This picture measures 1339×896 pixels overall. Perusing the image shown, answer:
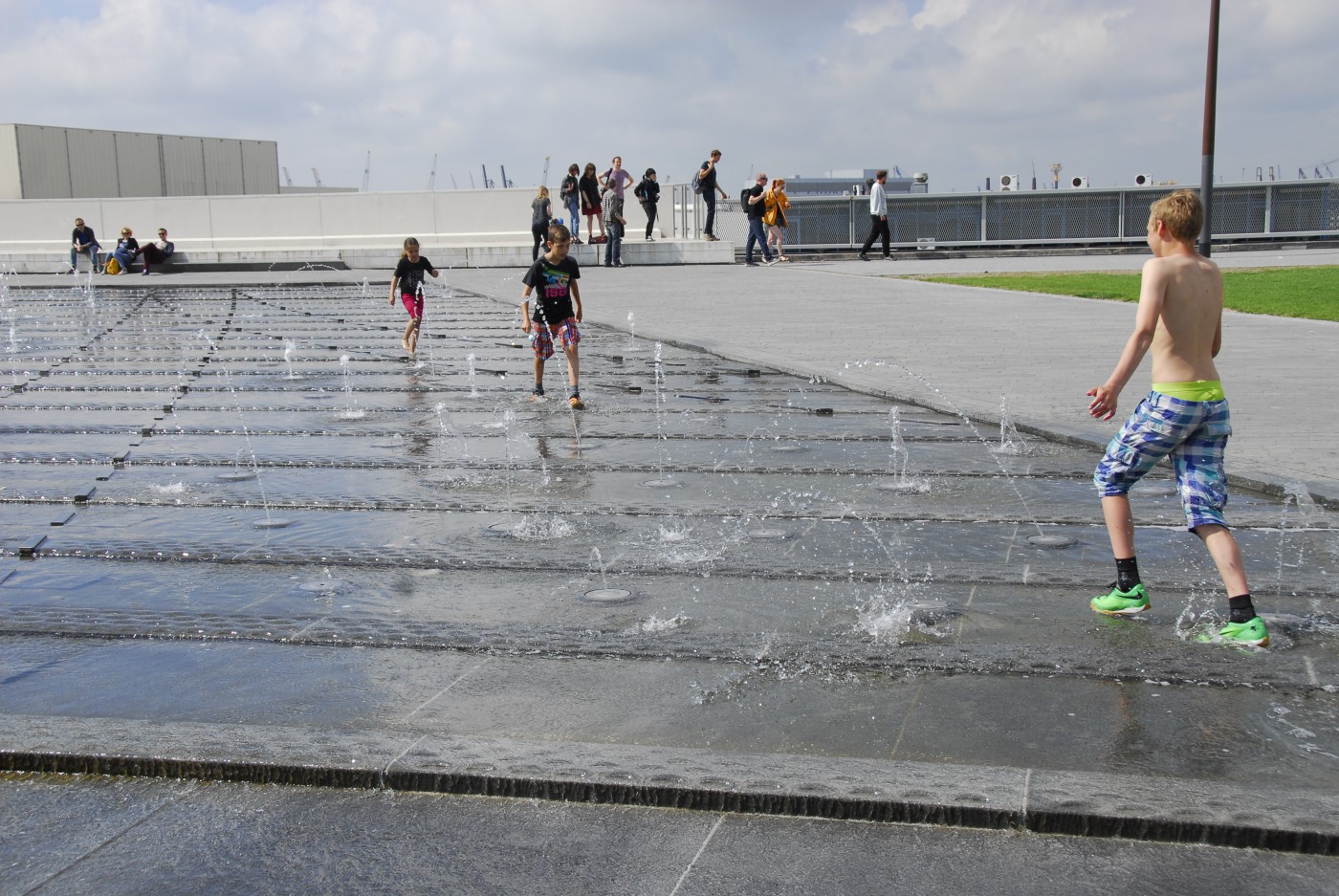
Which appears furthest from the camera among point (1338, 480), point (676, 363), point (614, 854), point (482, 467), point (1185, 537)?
point (676, 363)

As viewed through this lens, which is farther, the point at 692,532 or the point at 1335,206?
the point at 1335,206

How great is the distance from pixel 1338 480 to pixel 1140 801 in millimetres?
4214

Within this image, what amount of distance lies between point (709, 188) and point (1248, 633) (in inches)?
988

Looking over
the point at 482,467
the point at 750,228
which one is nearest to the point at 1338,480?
the point at 482,467

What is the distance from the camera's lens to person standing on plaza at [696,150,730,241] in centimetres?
2784

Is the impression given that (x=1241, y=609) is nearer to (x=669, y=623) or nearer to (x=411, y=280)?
(x=669, y=623)

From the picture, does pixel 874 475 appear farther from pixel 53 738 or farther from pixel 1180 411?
pixel 53 738

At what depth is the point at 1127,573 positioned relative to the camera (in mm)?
4820

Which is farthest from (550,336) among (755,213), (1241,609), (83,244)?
(83,244)

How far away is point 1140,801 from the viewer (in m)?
3.21

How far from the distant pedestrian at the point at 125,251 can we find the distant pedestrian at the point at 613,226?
11.6 metres

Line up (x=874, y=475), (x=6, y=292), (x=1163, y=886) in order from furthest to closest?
(x=6, y=292), (x=874, y=475), (x=1163, y=886)

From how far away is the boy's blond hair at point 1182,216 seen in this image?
4574 mm

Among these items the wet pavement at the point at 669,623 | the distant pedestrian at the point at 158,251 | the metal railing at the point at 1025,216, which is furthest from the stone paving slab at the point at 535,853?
the distant pedestrian at the point at 158,251
